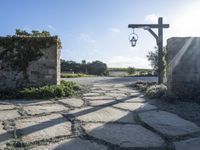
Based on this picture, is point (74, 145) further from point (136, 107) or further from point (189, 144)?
point (136, 107)

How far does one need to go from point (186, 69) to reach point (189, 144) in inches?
146

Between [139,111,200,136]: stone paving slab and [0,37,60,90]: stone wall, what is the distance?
378 cm

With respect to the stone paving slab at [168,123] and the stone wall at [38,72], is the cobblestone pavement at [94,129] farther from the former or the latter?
the stone wall at [38,72]

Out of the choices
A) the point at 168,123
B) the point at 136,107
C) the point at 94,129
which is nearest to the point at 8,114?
the point at 94,129

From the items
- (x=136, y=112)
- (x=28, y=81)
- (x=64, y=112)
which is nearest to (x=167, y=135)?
(x=136, y=112)

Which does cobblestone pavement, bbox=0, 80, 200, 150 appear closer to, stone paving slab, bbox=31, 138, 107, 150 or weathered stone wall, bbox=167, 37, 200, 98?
stone paving slab, bbox=31, 138, 107, 150

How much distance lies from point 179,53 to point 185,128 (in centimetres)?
317

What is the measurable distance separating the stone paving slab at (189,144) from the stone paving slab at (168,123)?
10.8 inches

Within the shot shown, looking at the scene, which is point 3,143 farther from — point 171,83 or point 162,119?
point 171,83

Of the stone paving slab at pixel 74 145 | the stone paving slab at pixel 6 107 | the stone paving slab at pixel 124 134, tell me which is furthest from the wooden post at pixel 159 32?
the stone paving slab at pixel 74 145

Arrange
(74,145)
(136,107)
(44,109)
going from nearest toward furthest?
(74,145)
(44,109)
(136,107)

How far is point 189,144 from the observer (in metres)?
3.29

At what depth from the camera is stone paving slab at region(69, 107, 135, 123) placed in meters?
4.30

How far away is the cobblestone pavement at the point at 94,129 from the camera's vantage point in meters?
3.19
